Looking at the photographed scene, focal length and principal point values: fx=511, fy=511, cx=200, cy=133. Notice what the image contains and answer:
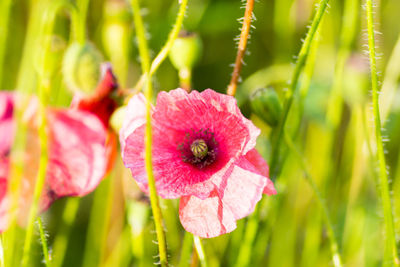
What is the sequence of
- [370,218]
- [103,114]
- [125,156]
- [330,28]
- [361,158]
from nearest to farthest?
[125,156]
[103,114]
[361,158]
[370,218]
[330,28]

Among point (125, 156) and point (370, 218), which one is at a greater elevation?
point (125, 156)

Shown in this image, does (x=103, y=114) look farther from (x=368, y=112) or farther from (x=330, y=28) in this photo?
(x=330, y=28)

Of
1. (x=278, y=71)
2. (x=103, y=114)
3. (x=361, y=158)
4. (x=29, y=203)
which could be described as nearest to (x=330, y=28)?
(x=278, y=71)

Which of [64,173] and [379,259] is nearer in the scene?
[64,173]

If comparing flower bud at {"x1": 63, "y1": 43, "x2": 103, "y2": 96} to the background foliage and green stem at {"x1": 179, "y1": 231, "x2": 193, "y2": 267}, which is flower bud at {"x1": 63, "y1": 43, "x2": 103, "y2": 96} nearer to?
the background foliage

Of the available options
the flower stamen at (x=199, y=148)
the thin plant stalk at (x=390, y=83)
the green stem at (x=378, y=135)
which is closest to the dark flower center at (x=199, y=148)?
the flower stamen at (x=199, y=148)

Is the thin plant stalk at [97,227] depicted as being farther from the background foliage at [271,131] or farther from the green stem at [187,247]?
the green stem at [187,247]
